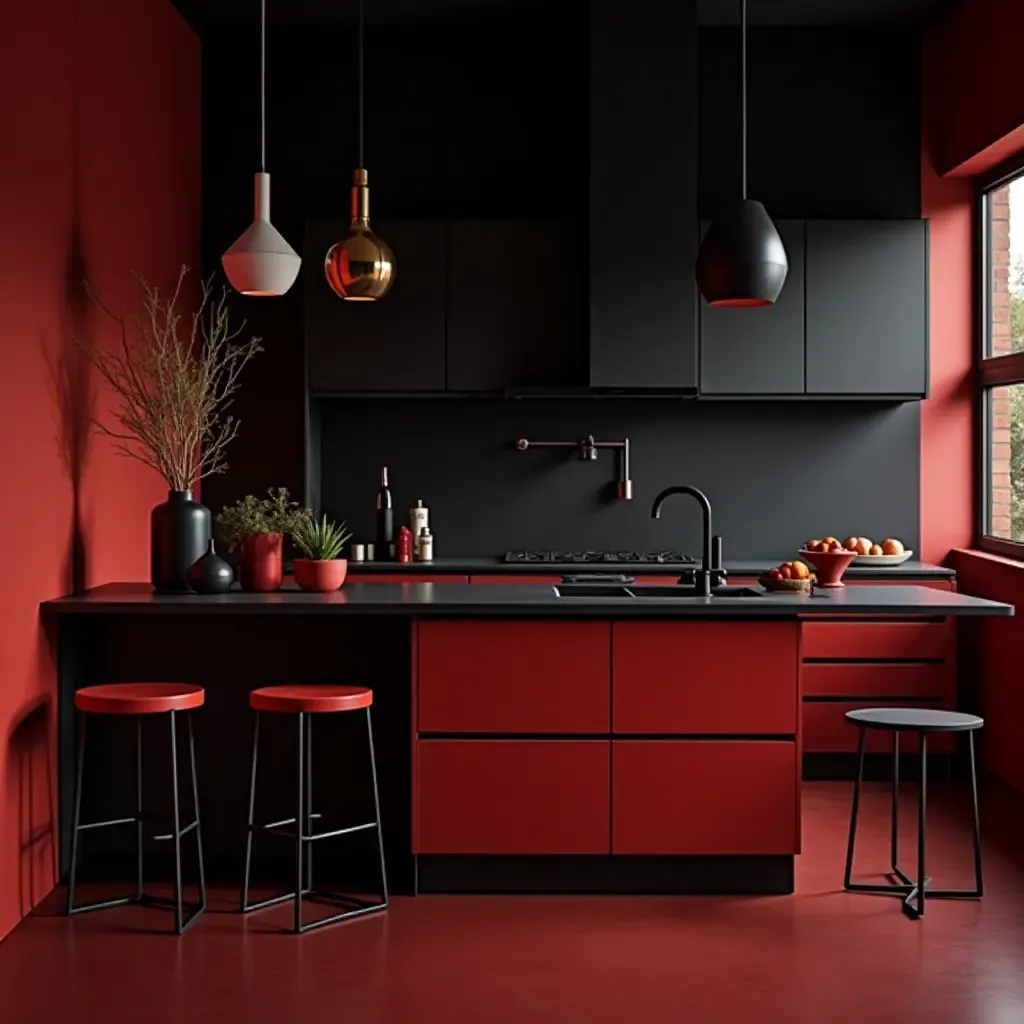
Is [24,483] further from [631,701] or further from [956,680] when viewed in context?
[956,680]

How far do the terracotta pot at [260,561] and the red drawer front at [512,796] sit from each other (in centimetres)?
81

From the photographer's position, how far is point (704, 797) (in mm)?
4605

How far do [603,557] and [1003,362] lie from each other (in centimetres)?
198

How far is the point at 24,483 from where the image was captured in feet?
14.6

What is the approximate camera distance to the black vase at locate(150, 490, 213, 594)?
16.1 ft

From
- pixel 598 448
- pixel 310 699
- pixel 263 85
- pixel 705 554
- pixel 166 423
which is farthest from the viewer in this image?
pixel 598 448

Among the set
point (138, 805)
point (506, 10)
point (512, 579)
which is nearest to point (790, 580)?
point (512, 579)

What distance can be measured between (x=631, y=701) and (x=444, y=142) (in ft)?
11.1

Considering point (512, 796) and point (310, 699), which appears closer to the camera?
point (310, 699)

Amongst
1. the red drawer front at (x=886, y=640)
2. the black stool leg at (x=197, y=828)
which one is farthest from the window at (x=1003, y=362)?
the black stool leg at (x=197, y=828)

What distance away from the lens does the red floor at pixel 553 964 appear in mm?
3605

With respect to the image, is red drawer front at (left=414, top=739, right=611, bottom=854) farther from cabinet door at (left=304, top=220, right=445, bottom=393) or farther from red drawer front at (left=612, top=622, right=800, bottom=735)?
cabinet door at (left=304, top=220, right=445, bottom=393)

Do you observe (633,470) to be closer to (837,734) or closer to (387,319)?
(387,319)

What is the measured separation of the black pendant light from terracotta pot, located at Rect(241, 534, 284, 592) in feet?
5.51
